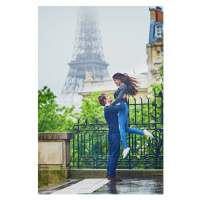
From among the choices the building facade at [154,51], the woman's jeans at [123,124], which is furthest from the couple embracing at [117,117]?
the building facade at [154,51]

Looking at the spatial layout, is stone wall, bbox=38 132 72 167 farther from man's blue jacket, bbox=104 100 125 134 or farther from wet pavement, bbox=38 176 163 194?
man's blue jacket, bbox=104 100 125 134

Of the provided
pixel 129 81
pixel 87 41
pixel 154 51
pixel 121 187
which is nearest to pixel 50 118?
pixel 154 51

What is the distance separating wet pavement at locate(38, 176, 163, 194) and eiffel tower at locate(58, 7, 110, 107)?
8.15 ft

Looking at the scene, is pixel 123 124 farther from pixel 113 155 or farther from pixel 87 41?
pixel 87 41

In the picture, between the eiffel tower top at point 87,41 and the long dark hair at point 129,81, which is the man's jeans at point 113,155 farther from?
the eiffel tower top at point 87,41

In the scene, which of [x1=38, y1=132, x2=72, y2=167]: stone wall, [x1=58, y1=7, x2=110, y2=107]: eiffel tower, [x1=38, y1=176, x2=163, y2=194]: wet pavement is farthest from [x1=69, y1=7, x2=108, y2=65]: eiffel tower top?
[x1=38, y1=176, x2=163, y2=194]: wet pavement

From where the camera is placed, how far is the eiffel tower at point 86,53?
969 cm

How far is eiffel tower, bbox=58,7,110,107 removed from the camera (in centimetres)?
969

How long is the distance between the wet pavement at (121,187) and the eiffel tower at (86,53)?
248 cm

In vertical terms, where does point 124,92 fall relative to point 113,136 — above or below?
above

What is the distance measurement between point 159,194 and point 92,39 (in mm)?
4873

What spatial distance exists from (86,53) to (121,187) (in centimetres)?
430

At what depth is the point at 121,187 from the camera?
7.98 meters
